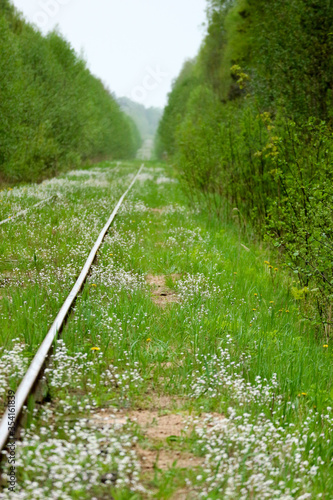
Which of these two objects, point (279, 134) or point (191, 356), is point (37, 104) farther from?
point (191, 356)

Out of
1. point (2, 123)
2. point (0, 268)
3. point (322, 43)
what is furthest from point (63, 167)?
point (0, 268)

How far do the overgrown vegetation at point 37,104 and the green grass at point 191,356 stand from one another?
1296cm

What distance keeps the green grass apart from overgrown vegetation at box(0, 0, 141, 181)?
13.0 meters

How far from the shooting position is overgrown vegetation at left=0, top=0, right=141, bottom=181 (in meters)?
19.2

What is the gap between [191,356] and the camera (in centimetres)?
426

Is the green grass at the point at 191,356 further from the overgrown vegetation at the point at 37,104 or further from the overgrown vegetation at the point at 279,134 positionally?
the overgrown vegetation at the point at 37,104

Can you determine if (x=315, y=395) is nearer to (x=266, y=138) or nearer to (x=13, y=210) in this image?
(x=266, y=138)

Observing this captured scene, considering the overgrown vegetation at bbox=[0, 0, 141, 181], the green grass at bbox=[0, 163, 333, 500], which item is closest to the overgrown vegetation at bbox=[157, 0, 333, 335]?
the green grass at bbox=[0, 163, 333, 500]

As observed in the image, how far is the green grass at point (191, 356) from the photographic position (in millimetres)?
2766

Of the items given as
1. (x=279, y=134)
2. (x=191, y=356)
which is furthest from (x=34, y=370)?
(x=279, y=134)

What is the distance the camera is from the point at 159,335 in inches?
186

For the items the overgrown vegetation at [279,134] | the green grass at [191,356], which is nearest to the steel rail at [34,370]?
the green grass at [191,356]

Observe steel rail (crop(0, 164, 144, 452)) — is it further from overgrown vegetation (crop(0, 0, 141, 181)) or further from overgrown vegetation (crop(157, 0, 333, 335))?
overgrown vegetation (crop(0, 0, 141, 181))

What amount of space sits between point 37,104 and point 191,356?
2206 centimetres
